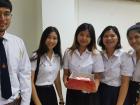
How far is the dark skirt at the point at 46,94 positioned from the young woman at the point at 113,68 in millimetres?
491

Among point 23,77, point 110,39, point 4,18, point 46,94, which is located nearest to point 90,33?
point 110,39

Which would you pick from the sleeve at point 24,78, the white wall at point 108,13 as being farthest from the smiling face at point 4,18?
the white wall at point 108,13

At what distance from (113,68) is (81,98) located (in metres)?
0.44

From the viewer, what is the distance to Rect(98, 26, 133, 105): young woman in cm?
251

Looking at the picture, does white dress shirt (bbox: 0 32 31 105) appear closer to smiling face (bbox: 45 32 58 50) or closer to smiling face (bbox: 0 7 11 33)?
smiling face (bbox: 0 7 11 33)

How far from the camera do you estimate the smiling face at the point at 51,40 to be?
2.51 meters

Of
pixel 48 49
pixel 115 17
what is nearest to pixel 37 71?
pixel 48 49

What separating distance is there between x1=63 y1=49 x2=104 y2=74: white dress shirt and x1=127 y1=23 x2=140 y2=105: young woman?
32 cm

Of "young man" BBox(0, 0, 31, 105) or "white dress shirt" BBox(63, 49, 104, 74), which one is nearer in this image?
"young man" BBox(0, 0, 31, 105)

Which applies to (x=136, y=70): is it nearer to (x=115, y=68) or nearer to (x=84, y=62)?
(x=115, y=68)

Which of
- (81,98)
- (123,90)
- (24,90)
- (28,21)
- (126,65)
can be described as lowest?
(81,98)

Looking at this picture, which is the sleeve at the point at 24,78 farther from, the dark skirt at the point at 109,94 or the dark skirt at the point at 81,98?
the dark skirt at the point at 109,94

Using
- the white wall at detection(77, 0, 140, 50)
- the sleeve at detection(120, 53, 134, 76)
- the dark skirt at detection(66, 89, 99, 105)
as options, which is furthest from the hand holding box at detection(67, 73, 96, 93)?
the white wall at detection(77, 0, 140, 50)

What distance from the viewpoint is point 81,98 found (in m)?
2.53
